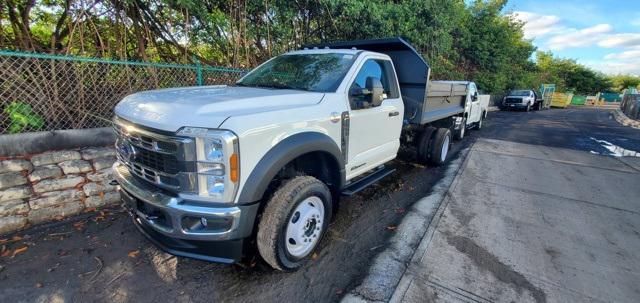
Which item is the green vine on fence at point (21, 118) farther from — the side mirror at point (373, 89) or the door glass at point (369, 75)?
the side mirror at point (373, 89)

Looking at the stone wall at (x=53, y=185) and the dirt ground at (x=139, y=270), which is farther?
the stone wall at (x=53, y=185)

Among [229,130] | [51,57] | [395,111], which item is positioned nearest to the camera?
[229,130]

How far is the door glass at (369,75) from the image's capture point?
3.22 metres

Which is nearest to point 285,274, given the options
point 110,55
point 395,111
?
point 395,111

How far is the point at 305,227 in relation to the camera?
2.79 meters

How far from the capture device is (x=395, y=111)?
163 inches

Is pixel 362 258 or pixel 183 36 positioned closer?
pixel 362 258

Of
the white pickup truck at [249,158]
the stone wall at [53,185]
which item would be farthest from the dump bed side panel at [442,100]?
the stone wall at [53,185]

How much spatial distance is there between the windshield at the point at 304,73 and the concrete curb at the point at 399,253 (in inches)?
68.8

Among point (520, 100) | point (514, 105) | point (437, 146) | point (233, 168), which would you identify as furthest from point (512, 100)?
point (233, 168)

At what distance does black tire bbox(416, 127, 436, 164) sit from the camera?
5910 millimetres

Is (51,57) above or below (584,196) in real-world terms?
above

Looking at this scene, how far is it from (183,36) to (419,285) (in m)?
5.46

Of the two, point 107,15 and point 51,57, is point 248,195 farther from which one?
point 107,15
